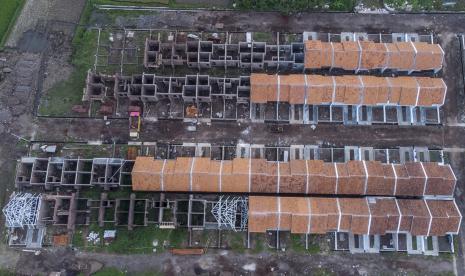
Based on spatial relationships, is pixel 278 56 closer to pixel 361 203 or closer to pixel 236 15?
pixel 236 15

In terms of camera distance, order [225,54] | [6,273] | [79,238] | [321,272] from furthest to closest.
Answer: [225,54] → [79,238] → [6,273] → [321,272]

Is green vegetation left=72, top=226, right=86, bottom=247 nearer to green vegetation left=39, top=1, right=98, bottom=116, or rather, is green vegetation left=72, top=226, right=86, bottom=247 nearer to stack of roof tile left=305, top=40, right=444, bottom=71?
green vegetation left=39, top=1, right=98, bottom=116

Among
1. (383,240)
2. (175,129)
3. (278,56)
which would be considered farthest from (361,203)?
(175,129)

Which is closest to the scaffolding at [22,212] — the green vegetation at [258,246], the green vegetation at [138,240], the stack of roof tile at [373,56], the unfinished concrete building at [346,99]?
the green vegetation at [138,240]

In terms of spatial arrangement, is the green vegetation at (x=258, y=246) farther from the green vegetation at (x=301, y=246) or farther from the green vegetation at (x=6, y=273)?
the green vegetation at (x=6, y=273)

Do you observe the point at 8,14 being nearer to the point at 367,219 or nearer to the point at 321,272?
the point at 321,272

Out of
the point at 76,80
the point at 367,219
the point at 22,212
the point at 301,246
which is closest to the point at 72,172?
the point at 22,212
